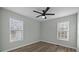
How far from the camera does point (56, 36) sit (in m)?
2.23

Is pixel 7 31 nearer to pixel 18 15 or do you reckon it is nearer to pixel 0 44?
pixel 0 44

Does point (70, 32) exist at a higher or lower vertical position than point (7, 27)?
lower

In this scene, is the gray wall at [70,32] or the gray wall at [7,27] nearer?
the gray wall at [7,27]

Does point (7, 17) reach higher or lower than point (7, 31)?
higher

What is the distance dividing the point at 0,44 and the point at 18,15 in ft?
3.32

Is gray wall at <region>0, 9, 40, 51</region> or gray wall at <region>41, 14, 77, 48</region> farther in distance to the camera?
gray wall at <region>41, 14, 77, 48</region>

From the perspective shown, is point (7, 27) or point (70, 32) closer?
point (7, 27)
